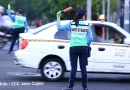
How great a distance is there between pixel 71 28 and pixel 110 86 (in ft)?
6.86

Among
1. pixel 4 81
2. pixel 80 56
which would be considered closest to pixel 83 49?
pixel 80 56

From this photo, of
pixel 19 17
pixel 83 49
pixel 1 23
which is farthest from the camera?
pixel 1 23

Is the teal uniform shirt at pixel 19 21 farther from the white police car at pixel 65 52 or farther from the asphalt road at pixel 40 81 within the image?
the white police car at pixel 65 52

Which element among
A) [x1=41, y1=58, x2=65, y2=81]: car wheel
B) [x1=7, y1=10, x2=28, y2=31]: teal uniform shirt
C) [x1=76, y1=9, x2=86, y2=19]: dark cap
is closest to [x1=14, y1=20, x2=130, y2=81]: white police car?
[x1=41, y1=58, x2=65, y2=81]: car wheel

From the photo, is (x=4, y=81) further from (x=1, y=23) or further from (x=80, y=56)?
(x=1, y=23)

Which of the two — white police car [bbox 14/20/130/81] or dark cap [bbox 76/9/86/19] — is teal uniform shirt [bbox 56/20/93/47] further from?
white police car [bbox 14/20/130/81]

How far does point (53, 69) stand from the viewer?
11070 mm

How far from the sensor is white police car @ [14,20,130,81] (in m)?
10.9

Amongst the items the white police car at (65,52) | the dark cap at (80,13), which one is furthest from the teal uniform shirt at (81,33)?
the white police car at (65,52)

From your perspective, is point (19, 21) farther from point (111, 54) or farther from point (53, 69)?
point (111, 54)

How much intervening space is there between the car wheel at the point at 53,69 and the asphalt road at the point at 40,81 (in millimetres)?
161

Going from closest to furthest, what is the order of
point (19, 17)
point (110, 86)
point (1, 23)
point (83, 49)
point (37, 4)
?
point (83, 49)
point (110, 86)
point (19, 17)
point (1, 23)
point (37, 4)

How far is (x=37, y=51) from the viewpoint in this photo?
11.1 m

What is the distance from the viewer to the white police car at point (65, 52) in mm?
10930
